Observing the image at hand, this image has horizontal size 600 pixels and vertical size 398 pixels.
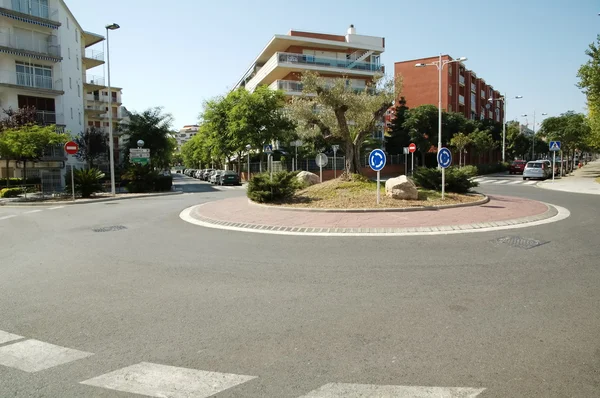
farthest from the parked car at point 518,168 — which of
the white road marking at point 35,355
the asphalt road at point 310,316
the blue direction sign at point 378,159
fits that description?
the white road marking at point 35,355

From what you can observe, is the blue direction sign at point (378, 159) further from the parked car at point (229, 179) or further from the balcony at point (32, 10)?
the balcony at point (32, 10)

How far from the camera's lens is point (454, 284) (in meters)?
5.23

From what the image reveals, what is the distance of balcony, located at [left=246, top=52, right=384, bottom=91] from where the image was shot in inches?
1666

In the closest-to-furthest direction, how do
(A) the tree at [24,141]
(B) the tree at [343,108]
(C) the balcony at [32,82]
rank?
1. (B) the tree at [343,108]
2. (A) the tree at [24,141]
3. (C) the balcony at [32,82]

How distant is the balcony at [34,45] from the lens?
32.0 m

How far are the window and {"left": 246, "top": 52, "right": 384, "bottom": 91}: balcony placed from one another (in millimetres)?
20658

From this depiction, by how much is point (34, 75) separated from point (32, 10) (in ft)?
17.4

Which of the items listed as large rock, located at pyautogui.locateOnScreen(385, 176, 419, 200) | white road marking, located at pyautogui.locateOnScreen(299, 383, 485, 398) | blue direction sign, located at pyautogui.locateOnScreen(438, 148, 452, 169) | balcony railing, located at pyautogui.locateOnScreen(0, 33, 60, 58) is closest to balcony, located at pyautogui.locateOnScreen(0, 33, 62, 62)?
balcony railing, located at pyautogui.locateOnScreen(0, 33, 60, 58)

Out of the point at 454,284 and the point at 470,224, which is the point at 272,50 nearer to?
the point at 470,224

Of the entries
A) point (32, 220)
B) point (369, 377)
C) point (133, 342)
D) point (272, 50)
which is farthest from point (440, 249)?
point (272, 50)

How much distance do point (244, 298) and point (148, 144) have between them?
41.4 m

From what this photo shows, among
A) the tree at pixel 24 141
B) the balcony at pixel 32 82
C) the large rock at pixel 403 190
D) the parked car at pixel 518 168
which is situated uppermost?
the balcony at pixel 32 82

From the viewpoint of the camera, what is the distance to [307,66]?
143ft

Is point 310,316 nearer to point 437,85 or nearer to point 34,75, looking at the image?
point 34,75
